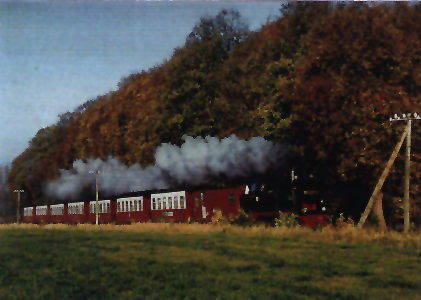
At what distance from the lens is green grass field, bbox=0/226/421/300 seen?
9.12 metres

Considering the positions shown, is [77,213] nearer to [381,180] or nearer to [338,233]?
[338,233]

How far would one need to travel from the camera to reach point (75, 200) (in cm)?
3225

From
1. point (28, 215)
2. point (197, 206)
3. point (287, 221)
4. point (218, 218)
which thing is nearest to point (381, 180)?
point (287, 221)

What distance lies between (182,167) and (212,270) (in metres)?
10.7

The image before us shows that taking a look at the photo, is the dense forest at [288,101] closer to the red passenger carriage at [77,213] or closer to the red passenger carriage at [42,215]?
the red passenger carriage at [77,213]

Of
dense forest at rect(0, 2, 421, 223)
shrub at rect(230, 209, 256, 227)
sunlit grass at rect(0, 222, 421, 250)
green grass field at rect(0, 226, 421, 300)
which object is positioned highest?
dense forest at rect(0, 2, 421, 223)

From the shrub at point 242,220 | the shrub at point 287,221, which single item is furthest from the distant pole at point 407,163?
the shrub at point 242,220

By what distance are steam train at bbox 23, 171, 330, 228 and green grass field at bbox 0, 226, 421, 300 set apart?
4884mm

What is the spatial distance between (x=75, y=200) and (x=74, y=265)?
20929mm

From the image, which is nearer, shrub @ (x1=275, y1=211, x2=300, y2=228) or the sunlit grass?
the sunlit grass

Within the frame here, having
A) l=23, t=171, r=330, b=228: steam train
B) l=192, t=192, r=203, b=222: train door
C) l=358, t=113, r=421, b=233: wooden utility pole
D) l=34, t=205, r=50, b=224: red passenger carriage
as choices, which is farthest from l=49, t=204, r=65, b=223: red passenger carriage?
l=358, t=113, r=421, b=233: wooden utility pole

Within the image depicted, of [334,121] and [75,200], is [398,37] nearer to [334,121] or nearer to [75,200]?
[334,121]

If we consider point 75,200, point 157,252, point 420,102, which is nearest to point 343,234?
point 420,102

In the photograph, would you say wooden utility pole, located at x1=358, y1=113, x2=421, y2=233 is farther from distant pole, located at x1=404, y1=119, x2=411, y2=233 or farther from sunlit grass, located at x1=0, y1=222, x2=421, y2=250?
sunlit grass, located at x1=0, y1=222, x2=421, y2=250
